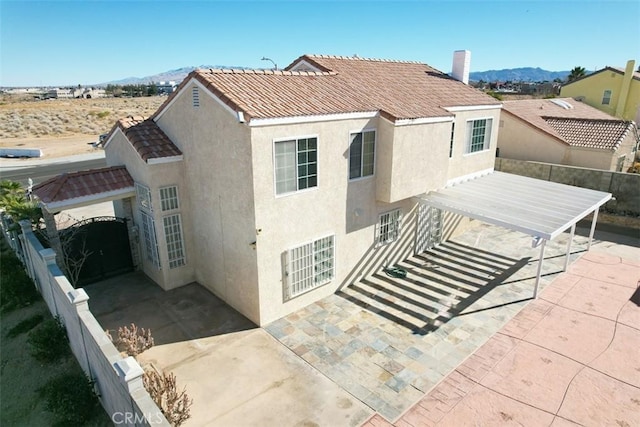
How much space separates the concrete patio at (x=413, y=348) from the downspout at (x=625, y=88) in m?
36.3

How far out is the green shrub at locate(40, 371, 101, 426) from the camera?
1023 cm

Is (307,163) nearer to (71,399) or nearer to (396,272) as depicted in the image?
(396,272)

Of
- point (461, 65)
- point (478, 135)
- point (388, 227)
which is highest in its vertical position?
point (461, 65)

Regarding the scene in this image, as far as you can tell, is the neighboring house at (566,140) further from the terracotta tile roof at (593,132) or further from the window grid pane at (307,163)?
the window grid pane at (307,163)

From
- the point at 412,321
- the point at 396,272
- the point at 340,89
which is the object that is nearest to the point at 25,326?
the point at 412,321

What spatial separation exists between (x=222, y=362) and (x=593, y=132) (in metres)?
30.4

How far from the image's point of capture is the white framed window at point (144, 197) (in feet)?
50.8

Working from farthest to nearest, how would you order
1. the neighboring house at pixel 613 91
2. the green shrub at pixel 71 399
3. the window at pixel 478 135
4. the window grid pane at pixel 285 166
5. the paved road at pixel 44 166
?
the neighboring house at pixel 613 91
the paved road at pixel 44 166
the window at pixel 478 135
the window grid pane at pixel 285 166
the green shrub at pixel 71 399

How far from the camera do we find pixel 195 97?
45.7ft

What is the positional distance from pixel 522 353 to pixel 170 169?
14026 mm

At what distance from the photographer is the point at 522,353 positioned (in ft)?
42.5

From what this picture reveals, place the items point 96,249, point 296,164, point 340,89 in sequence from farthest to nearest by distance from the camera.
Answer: point 96,249, point 340,89, point 296,164

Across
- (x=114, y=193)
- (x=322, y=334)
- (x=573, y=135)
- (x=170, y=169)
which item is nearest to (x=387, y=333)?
(x=322, y=334)


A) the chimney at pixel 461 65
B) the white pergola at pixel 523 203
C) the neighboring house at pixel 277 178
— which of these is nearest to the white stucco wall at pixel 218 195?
the neighboring house at pixel 277 178
